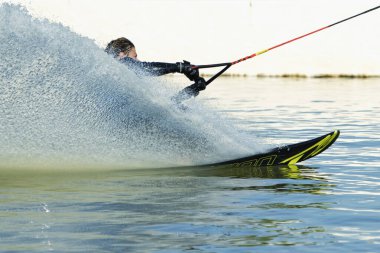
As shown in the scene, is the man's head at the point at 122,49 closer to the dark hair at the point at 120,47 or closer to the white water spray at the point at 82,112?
the dark hair at the point at 120,47

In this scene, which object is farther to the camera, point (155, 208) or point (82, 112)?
point (82, 112)

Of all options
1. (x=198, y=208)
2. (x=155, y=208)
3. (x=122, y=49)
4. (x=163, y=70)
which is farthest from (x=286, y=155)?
(x=155, y=208)

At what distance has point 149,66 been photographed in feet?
46.6

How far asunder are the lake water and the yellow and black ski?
0.82 feet

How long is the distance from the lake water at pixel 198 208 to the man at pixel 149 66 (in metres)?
1.26

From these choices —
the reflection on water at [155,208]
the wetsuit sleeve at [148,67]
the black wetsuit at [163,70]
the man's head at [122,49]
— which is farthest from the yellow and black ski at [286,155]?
the man's head at [122,49]

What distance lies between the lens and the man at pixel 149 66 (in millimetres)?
14102

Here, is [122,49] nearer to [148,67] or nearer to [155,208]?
[148,67]

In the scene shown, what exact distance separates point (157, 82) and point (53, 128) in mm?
1670

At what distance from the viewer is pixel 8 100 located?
13.6m

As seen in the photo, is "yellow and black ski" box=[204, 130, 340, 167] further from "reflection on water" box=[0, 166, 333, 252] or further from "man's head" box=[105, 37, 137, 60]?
"man's head" box=[105, 37, 137, 60]

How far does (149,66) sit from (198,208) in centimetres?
429

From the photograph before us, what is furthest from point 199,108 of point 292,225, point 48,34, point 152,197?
point 292,225

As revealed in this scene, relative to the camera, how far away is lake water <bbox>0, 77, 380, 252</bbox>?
28.3ft
